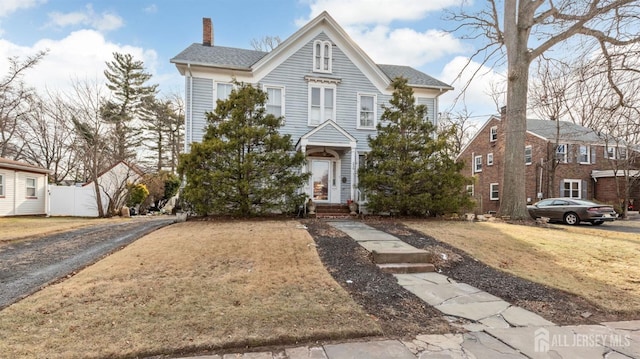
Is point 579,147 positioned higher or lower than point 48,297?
higher

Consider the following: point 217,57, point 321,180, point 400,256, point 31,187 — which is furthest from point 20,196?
point 400,256

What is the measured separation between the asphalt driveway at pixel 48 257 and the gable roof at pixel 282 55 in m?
7.24

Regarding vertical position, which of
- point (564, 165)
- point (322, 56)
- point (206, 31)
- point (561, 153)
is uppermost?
point (206, 31)

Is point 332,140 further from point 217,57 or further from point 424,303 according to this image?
point 424,303

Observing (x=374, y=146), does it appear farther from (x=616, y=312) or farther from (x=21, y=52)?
(x=21, y=52)

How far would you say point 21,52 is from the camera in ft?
49.2

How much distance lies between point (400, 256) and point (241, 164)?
6.51 m

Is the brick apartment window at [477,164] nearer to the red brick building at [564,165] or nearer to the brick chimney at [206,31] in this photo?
the red brick building at [564,165]

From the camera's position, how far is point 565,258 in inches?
267

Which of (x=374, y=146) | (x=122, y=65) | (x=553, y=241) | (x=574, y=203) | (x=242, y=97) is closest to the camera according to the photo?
(x=553, y=241)

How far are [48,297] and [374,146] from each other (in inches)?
414

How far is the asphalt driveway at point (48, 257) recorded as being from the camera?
15.9 ft

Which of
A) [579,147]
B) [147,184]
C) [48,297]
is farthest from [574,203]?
[147,184]

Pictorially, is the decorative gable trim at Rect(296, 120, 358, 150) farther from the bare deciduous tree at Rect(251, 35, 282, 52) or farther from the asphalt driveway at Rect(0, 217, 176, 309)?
the bare deciduous tree at Rect(251, 35, 282, 52)
